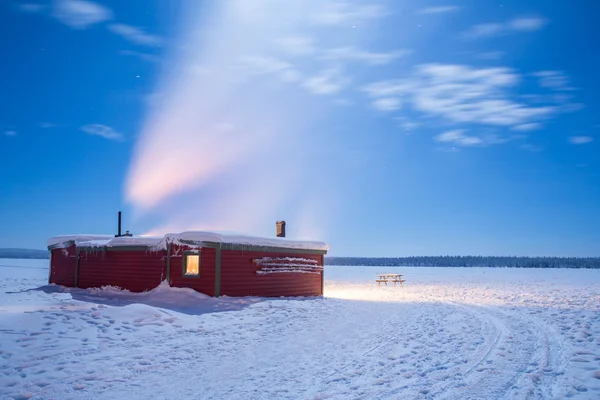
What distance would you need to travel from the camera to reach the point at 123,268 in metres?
19.9

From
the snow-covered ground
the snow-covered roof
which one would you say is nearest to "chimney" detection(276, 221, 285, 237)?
the snow-covered roof

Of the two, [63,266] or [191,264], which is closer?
[191,264]

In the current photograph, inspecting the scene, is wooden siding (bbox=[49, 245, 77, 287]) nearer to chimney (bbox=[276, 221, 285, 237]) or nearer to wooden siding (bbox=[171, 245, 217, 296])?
wooden siding (bbox=[171, 245, 217, 296])

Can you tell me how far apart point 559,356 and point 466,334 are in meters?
2.65

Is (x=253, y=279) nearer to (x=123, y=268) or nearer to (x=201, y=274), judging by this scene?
(x=201, y=274)

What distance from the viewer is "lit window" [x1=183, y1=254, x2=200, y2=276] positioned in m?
17.5

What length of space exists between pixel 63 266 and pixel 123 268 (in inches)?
247

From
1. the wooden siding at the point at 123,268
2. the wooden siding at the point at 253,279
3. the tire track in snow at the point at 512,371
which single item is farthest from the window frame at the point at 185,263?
the tire track in snow at the point at 512,371

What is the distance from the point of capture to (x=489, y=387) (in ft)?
20.7

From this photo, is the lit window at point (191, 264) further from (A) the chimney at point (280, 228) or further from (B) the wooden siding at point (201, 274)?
(A) the chimney at point (280, 228)

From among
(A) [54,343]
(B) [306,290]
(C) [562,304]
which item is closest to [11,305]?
(A) [54,343]

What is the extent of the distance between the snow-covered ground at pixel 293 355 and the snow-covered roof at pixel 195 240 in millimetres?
3853

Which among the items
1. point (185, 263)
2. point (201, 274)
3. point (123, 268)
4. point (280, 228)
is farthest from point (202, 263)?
point (280, 228)

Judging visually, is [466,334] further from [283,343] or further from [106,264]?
[106,264]
